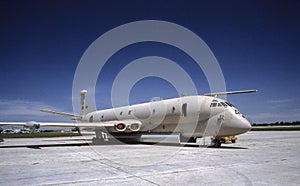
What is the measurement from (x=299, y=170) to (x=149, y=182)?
4512 millimetres

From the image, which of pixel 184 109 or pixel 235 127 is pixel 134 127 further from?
pixel 235 127

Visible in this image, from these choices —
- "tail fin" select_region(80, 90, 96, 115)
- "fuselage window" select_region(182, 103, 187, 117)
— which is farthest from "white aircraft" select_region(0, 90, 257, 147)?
"tail fin" select_region(80, 90, 96, 115)

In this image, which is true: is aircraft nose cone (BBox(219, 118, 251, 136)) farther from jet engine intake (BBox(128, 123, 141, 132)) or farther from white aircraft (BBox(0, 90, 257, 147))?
jet engine intake (BBox(128, 123, 141, 132))

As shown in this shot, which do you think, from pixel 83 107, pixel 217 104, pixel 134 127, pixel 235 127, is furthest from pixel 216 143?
pixel 83 107

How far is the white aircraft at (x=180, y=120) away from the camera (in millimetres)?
15883

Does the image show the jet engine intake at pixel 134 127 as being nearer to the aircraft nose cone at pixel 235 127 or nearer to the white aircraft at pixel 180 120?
the white aircraft at pixel 180 120

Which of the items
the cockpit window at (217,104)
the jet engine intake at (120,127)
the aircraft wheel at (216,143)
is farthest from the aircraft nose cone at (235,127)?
the jet engine intake at (120,127)

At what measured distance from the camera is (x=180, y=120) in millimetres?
18734

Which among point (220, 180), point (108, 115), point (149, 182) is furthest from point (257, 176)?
point (108, 115)

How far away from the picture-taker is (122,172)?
24.7 feet

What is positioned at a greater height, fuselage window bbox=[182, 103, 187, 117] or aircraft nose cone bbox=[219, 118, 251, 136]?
fuselage window bbox=[182, 103, 187, 117]

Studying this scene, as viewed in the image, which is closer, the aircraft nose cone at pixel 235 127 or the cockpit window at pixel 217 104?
the aircraft nose cone at pixel 235 127

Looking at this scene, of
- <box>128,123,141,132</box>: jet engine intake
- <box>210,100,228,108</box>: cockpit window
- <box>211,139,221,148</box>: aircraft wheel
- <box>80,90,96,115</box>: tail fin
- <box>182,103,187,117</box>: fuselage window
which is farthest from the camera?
<box>80,90,96,115</box>: tail fin

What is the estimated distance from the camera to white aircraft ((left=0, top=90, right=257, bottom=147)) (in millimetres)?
15883
